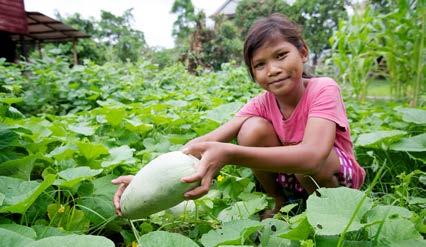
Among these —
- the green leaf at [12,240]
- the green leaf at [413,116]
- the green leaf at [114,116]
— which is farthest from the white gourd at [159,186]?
the green leaf at [413,116]

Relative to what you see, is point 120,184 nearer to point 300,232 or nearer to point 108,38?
point 300,232

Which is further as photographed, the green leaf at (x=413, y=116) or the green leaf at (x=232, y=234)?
the green leaf at (x=413, y=116)

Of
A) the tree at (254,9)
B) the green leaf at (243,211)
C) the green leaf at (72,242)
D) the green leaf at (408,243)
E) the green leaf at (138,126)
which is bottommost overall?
the green leaf at (243,211)

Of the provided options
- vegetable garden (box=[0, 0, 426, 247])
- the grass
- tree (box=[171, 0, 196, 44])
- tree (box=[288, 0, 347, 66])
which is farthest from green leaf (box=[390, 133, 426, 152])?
tree (box=[171, 0, 196, 44])

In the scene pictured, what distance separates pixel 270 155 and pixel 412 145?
2.64ft

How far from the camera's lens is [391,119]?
9.24 feet

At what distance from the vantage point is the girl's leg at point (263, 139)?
1.65 metres

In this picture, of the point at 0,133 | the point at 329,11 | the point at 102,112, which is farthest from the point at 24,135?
the point at 329,11

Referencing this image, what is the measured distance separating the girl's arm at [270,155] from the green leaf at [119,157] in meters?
0.43

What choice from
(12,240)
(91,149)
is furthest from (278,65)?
(12,240)

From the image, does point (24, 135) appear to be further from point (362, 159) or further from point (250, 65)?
point (362, 159)

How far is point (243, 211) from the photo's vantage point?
1430 millimetres

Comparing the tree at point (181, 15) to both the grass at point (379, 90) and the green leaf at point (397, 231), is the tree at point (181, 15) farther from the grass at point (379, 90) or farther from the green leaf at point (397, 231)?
the green leaf at point (397, 231)

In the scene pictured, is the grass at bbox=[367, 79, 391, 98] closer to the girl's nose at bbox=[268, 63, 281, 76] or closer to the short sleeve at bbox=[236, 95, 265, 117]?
the short sleeve at bbox=[236, 95, 265, 117]
